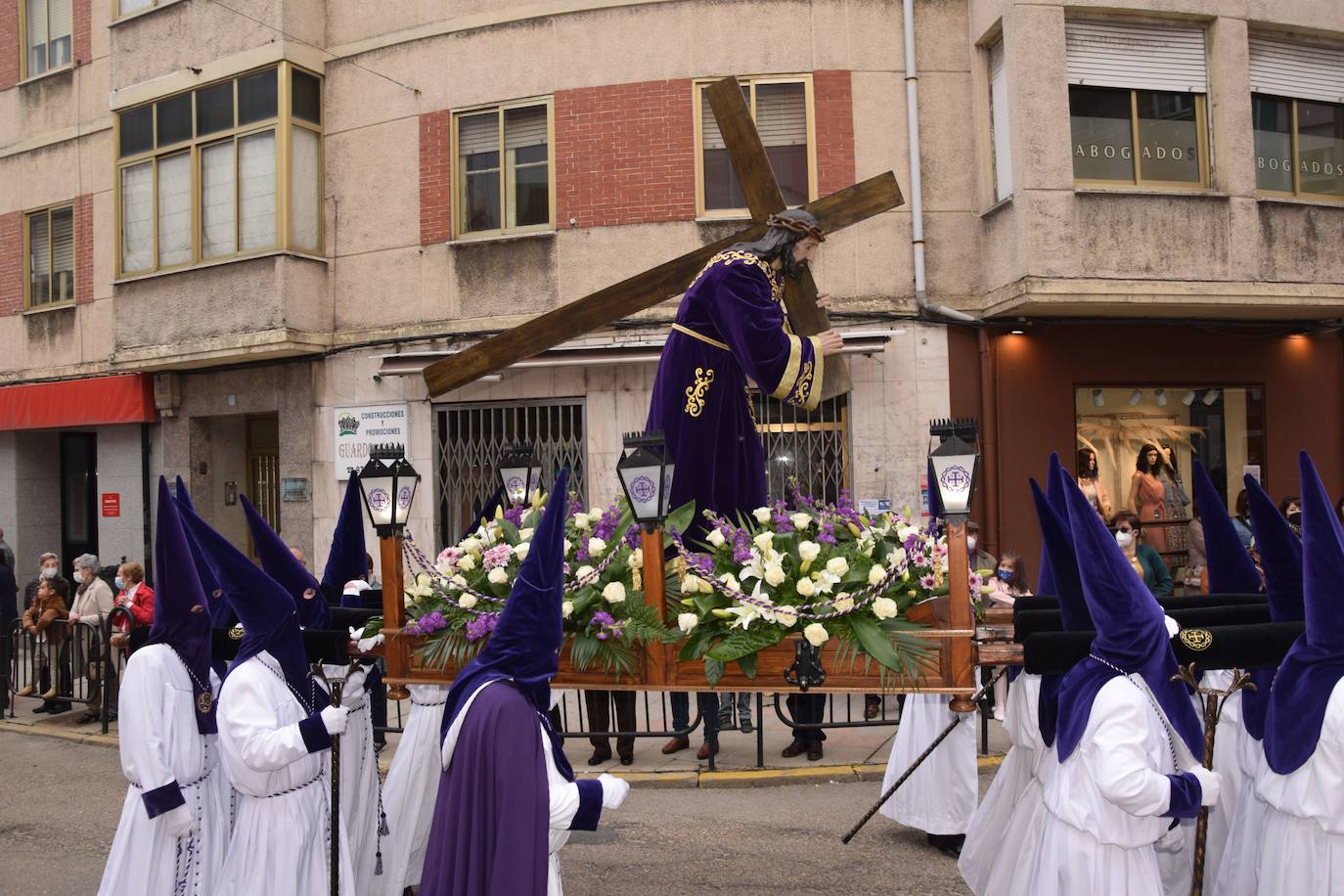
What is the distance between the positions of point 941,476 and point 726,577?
1.03m

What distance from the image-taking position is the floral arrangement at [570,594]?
16.7 ft

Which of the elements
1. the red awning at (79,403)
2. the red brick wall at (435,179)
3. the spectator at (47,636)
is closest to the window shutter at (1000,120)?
the red brick wall at (435,179)

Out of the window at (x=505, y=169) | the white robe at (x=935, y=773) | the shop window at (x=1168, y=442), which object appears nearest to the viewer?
the white robe at (x=935, y=773)

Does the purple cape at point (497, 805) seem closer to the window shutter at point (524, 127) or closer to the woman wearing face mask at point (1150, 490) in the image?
the window shutter at point (524, 127)

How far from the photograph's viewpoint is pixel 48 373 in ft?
58.5

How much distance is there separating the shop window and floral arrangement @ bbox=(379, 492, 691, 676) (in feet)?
30.7

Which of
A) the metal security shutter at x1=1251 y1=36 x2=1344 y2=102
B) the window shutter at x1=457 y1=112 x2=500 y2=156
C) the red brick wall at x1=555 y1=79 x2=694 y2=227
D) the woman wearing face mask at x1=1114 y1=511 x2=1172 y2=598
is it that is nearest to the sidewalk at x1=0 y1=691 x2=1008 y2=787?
the woman wearing face mask at x1=1114 y1=511 x2=1172 y2=598

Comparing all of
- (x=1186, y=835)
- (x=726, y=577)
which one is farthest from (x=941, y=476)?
(x=1186, y=835)

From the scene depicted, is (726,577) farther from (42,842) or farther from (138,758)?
(42,842)

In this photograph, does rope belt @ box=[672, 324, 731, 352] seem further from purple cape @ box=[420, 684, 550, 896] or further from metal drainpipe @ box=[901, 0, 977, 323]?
metal drainpipe @ box=[901, 0, 977, 323]

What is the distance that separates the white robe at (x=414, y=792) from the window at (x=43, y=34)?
16.0 meters

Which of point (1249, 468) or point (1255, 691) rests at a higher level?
point (1249, 468)

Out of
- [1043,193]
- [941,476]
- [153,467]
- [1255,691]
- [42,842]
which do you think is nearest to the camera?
[1255,691]

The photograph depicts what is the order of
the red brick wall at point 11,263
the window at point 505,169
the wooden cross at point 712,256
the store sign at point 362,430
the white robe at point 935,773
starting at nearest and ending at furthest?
the wooden cross at point 712,256
the white robe at point 935,773
the window at point 505,169
the store sign at point 362,430
the red brick wall at point 11,263
